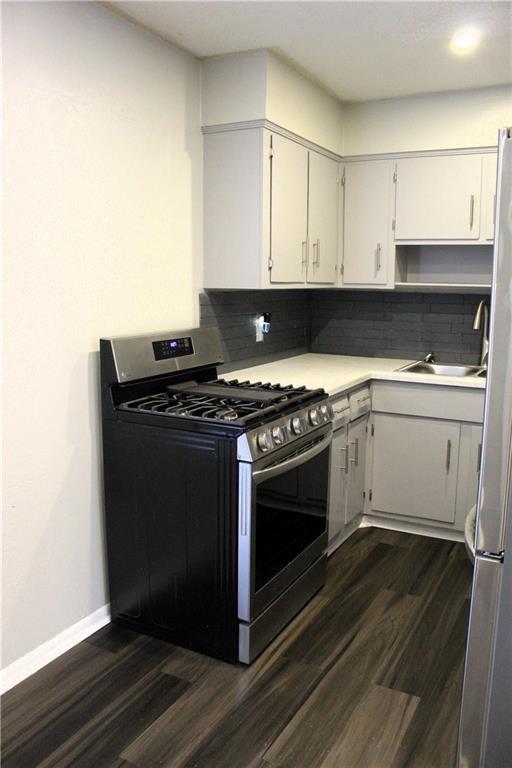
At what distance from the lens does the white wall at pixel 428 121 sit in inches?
140

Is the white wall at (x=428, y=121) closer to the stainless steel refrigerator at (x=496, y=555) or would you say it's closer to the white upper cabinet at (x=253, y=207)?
the white upper cabinet at (x=253, y=207)

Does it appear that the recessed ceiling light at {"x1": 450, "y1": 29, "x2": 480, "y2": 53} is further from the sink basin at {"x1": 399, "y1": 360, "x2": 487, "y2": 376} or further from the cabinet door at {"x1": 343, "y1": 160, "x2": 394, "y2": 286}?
the sink basin at {"x1": 399, "y1": 360, "x2": 487, "y2": 376}

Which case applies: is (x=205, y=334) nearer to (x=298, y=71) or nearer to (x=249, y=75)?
(x=249, y=75)

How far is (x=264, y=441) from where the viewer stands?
2383 millimetres

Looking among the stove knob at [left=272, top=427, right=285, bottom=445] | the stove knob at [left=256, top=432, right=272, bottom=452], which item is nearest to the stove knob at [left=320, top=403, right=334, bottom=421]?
the stove knob at [left=272, top=427, right=285, bottom=445]

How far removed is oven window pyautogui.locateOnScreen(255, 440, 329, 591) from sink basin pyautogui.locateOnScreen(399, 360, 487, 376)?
1332 millimetres

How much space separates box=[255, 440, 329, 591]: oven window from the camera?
2.43 meters

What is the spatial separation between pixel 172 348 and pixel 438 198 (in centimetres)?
191

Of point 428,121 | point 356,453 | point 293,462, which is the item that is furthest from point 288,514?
point 428,121

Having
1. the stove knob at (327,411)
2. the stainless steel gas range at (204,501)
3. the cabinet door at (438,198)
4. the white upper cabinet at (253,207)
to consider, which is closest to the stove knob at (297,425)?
the stainless steel gas range at (204,501)

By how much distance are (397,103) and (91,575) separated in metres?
3.05

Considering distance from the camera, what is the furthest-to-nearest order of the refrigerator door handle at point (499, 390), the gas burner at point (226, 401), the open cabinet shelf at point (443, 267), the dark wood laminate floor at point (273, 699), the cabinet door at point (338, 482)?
the open cabinet shelf at point (443, 267) < the cabinet door at point (338, 482) < the gas burner at point (226, 401) < the dark wood laminate floor at point (273, 699) < the refrigerator door handle at point (499, 390)

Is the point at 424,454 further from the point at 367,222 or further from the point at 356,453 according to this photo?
the point at 367,222

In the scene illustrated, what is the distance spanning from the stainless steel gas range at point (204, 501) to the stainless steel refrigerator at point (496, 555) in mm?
857
